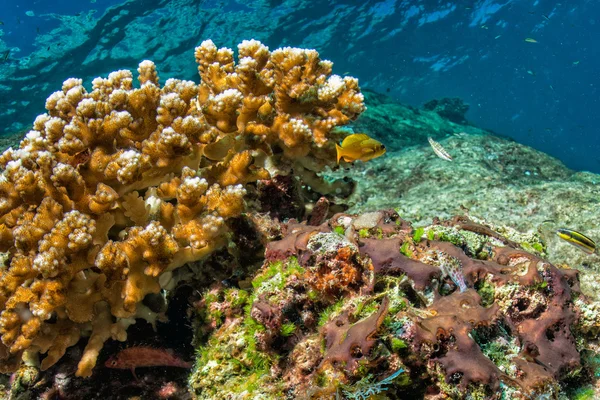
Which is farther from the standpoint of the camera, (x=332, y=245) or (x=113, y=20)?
(x=113, y=20)

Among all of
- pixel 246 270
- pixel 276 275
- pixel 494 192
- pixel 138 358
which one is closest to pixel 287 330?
pixel 276 275

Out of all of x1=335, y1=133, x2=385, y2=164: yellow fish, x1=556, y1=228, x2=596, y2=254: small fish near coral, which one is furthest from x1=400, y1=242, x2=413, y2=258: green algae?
x1=556, y1=228, x2=596, y2=254: small fish near coral

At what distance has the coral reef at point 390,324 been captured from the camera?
173 cm

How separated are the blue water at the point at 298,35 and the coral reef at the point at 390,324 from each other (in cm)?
1641

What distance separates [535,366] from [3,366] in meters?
3.35

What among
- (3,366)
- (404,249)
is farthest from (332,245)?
(3,366)

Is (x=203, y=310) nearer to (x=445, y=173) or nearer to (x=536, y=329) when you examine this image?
(x=536, y=329)

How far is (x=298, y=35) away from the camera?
110ft

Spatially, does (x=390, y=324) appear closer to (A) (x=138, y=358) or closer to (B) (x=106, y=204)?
(A) (x=138, y=358)

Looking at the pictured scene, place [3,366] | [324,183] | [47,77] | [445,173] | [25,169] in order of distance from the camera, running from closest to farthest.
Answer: [25,169], [3,366], [324,183], [445,173], [47,77]

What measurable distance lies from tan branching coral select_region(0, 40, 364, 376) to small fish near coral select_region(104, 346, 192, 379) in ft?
Answer: 0.46

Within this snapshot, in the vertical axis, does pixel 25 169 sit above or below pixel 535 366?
above

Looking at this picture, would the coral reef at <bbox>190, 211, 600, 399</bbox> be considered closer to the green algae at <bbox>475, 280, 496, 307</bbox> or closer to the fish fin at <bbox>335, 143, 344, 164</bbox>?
the green algae at <bbox>475, 280, 496, 307</bbox>

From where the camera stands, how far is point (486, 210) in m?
5.39
